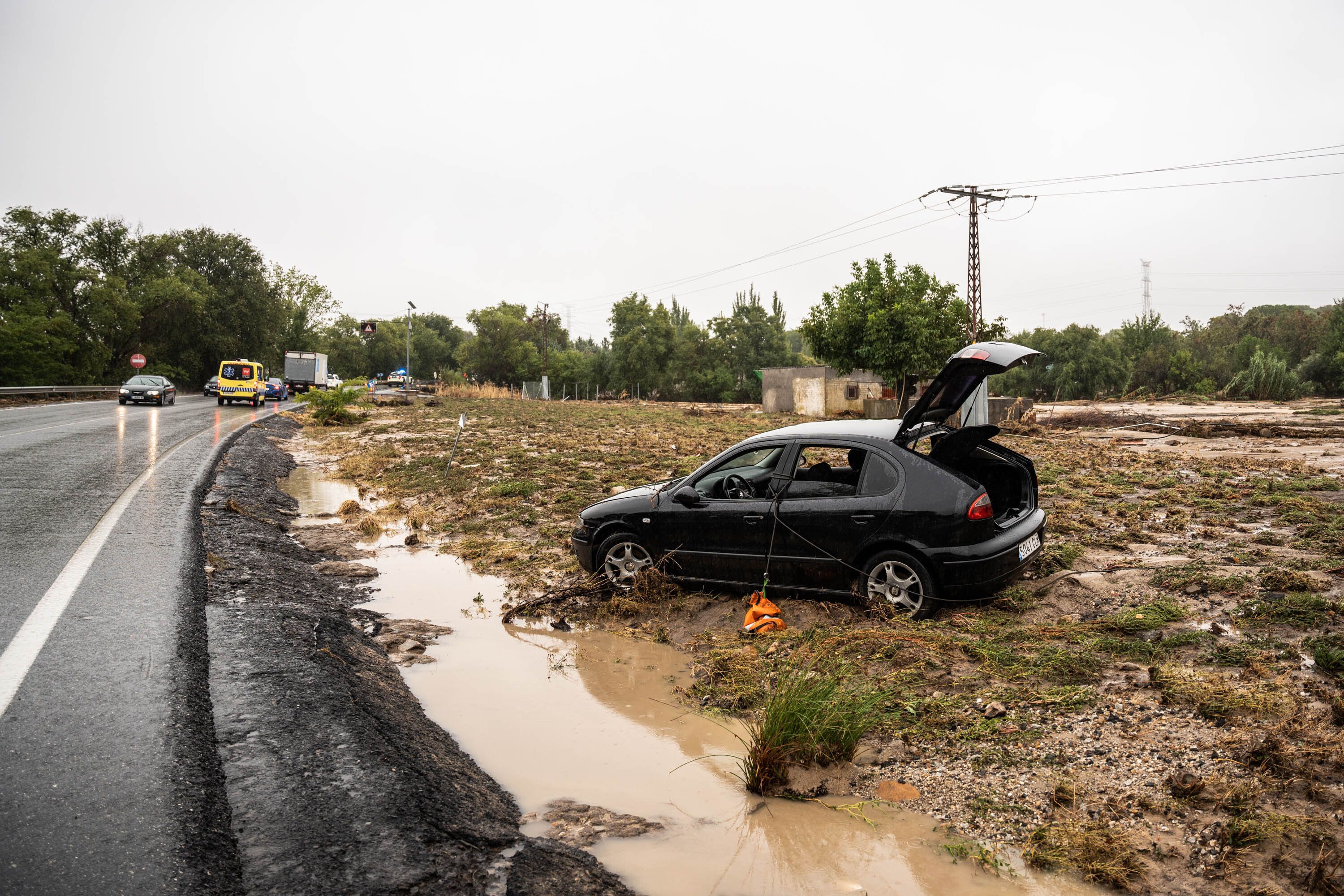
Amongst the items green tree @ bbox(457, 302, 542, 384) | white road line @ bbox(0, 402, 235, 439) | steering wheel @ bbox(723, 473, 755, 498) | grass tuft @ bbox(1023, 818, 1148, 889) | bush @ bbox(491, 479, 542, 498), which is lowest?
grass tuft @ bbox(1023, 818, 1148, 889)

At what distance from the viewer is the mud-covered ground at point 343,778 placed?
9.52 feet

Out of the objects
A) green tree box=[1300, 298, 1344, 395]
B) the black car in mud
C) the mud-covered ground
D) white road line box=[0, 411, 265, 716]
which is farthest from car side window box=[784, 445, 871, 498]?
green tree box=[1300, 298, 1344, 395]

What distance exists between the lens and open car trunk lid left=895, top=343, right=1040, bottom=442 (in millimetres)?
6152

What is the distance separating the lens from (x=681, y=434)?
2477cm

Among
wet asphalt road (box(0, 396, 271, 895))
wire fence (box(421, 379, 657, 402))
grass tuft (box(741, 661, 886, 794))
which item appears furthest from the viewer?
wire fence (box(421, 379, 657, 402))

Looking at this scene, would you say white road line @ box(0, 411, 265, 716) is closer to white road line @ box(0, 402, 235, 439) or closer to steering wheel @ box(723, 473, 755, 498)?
steering wheel @ box(723, 473, 755, 498)

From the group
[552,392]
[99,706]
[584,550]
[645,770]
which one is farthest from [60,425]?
[552,392]

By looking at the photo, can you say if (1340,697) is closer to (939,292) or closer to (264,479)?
(264,479)

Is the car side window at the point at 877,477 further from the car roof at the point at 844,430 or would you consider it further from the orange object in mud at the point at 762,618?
the orange object in mud at the point at 762,618

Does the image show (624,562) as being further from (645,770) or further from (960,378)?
(960,378)

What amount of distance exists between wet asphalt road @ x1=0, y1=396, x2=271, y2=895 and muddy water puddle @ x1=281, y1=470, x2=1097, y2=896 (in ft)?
4.78

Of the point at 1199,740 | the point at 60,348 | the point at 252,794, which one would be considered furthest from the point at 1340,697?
the point at 60,348

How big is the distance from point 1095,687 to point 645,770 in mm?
2628

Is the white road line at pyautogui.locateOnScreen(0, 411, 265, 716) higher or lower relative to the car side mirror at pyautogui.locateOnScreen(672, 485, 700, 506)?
lower
